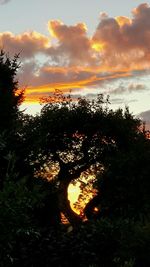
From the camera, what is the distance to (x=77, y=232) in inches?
888

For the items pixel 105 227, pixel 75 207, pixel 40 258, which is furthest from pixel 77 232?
pixel 75 207

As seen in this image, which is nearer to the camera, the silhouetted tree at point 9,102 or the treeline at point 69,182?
the treeline at point 69,182

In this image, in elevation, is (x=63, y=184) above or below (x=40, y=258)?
above

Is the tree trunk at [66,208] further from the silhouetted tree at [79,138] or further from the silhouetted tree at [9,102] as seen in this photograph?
the silhouetted tree at [9,102]

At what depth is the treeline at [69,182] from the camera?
11.8 meters

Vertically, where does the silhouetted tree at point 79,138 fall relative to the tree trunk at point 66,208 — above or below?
above

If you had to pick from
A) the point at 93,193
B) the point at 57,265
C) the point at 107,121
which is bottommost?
the point at 57,265

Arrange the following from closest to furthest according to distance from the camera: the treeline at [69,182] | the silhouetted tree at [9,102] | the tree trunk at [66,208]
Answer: the treeline at [69,182]
the silhouetted tree at [9,102]
the tree trunk at [66,208]

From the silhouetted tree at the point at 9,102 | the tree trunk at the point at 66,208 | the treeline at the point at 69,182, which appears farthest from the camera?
the tree trunk at the point at 66,208

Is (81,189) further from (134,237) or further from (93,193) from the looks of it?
(134,237)

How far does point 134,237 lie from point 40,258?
10.2ft

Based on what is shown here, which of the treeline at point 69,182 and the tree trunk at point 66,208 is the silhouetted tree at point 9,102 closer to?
the treeline at point 69,182

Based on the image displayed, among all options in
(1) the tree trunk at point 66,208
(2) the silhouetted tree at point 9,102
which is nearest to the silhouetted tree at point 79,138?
(1) the tree trunk at point 66,208

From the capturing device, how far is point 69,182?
54.7m
